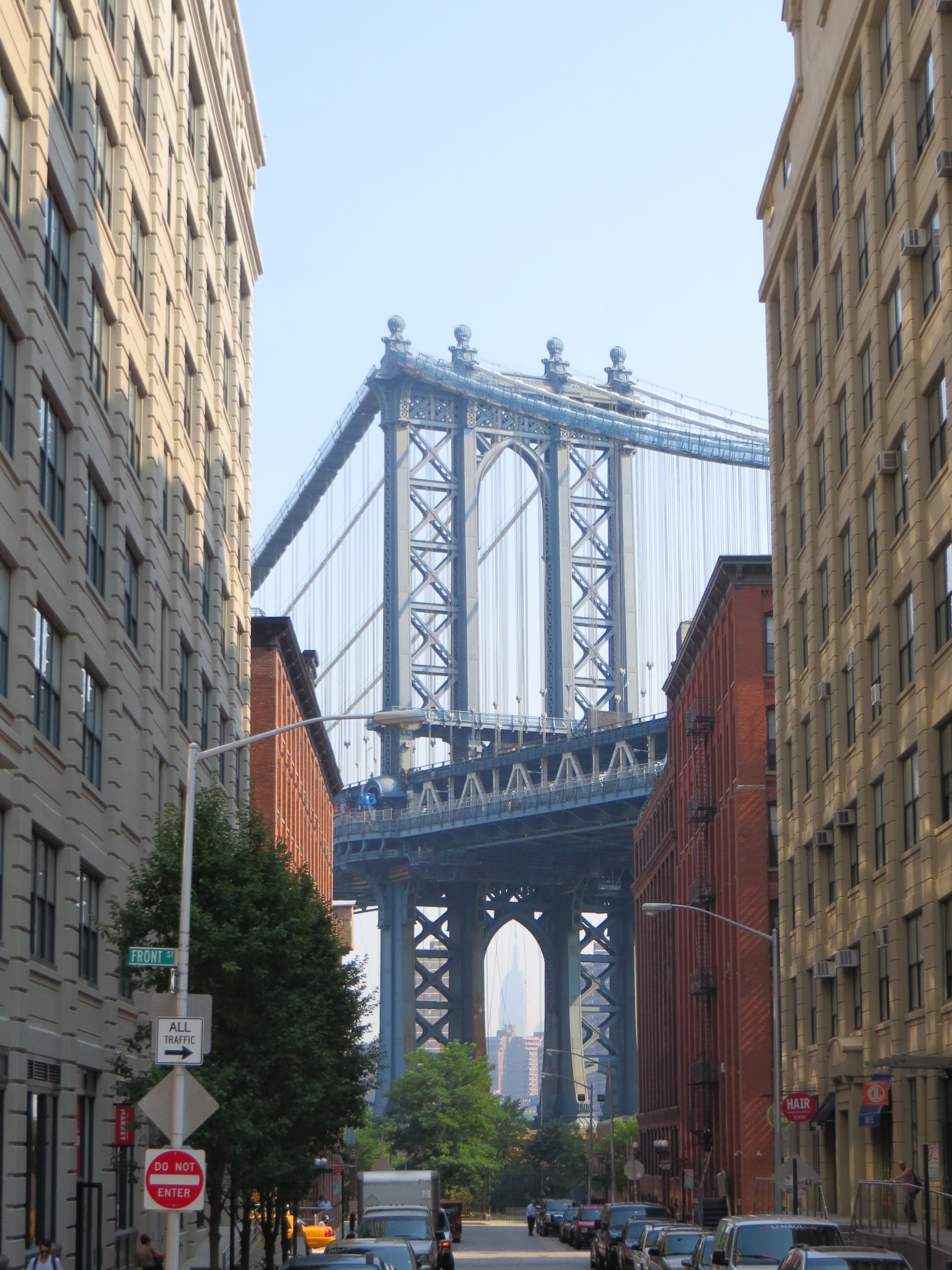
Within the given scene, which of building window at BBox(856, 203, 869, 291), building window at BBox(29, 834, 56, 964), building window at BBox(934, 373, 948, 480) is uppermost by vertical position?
building window at BBox(856, 203, 869, 291)

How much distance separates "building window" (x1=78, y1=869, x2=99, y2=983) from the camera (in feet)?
105

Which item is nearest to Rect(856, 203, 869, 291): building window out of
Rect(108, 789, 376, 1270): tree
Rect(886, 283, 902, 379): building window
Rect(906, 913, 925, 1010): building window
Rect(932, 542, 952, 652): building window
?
Rect(886, 283, 902, 379): building window

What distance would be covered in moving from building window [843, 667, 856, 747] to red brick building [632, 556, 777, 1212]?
75.1 ft

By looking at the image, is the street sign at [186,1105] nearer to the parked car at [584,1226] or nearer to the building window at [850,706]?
the building window at [850,706]

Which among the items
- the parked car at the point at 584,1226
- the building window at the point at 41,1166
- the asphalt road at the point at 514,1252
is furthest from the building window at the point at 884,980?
the parked car at the point at 584,1226

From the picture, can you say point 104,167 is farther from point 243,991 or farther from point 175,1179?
point 175,1179

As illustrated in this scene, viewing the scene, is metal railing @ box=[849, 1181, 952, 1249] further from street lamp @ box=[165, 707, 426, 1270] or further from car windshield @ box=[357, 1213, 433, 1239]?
street lamp @ box=[165, 707, 426, 1270]

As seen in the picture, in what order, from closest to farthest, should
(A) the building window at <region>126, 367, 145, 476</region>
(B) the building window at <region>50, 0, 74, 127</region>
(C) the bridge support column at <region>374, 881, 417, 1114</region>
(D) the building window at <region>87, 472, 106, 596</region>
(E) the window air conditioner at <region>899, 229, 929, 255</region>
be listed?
(B) the building window at <region>50, 0, 74, 127</region> → (D) the building window at <region>87, 472, 106, 596</region> → (E) the window air conditioner at <region>899, 229, 929, 255</region> → (A) the building window at <region>126, 367, 145, 476</region> → (C) the bridge support column at <region>374, 881, 417, 1114</region>

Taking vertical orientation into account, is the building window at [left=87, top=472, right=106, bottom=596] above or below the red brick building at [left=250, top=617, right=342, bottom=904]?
below

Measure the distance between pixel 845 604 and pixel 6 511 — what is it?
77.2 ft

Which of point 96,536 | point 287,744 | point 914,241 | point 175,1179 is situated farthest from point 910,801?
point 287,744

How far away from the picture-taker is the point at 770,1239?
24.9 metres

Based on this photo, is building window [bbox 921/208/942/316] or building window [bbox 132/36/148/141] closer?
building window [bbox 921/208/942/316]

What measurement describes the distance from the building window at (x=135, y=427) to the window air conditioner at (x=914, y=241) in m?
15.7
